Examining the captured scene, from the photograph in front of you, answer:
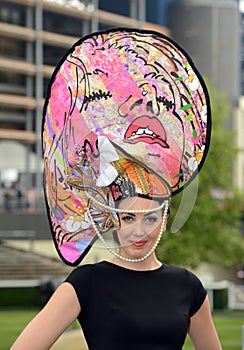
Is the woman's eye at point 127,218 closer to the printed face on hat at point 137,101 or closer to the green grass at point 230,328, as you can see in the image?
the printed face on hat at point 137,101

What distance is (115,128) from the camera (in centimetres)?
287

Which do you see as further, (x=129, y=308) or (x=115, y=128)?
(x=115, y=128)

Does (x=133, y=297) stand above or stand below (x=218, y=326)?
above

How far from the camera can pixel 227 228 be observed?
92.3 feet

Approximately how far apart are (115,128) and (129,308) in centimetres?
54

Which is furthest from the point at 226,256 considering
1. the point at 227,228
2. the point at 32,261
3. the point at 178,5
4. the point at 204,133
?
the point at 178,5

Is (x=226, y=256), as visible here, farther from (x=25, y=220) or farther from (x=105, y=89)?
(x=105, y=89)

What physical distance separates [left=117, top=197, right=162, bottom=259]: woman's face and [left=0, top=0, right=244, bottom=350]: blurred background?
1528cm

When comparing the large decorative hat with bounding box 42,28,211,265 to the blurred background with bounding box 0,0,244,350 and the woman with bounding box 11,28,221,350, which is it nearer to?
the woman with bounding box 11,28,221,350

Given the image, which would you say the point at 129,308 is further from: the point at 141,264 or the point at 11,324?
the point at 11,324

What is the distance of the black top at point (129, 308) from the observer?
8.78ft

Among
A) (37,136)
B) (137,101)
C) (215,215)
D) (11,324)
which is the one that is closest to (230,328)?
(11,324)

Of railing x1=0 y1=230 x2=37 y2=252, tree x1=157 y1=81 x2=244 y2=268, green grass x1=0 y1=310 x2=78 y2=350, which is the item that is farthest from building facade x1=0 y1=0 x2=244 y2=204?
green grass x1=0 y1=310 x2=78 y2=350

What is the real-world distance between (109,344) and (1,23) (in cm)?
4937
